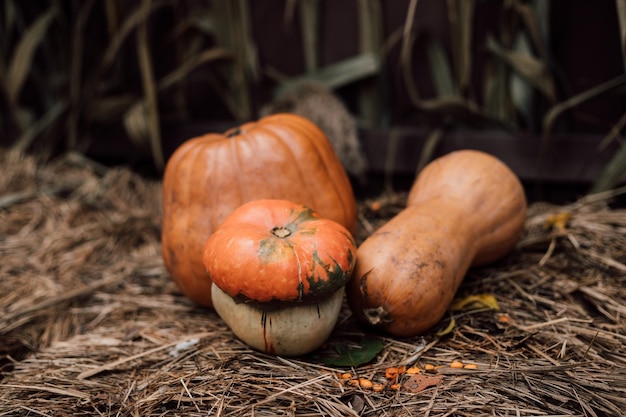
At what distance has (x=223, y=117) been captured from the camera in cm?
356

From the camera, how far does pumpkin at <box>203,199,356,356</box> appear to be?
151 centimetres

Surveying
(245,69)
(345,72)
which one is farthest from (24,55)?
(345,72)

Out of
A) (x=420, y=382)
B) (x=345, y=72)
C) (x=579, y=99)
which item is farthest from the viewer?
(x=345, y=72)

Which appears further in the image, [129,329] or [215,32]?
[215,32]

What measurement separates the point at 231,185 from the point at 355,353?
0.68 m

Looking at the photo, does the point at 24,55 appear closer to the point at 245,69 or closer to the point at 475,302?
the point at 245,69

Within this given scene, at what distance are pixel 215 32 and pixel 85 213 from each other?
1.17 m

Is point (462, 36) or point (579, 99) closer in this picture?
point (579, 99)

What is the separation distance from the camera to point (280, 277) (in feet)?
4.91

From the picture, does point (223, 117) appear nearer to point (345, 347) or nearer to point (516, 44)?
point (516, 44)

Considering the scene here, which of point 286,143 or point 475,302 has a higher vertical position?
point 286,143

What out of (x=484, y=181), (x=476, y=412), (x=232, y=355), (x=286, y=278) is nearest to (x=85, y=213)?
(x=232, y=355)

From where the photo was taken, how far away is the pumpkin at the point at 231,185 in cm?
191

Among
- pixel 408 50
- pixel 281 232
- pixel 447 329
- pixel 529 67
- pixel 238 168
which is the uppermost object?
pixel 408 50
